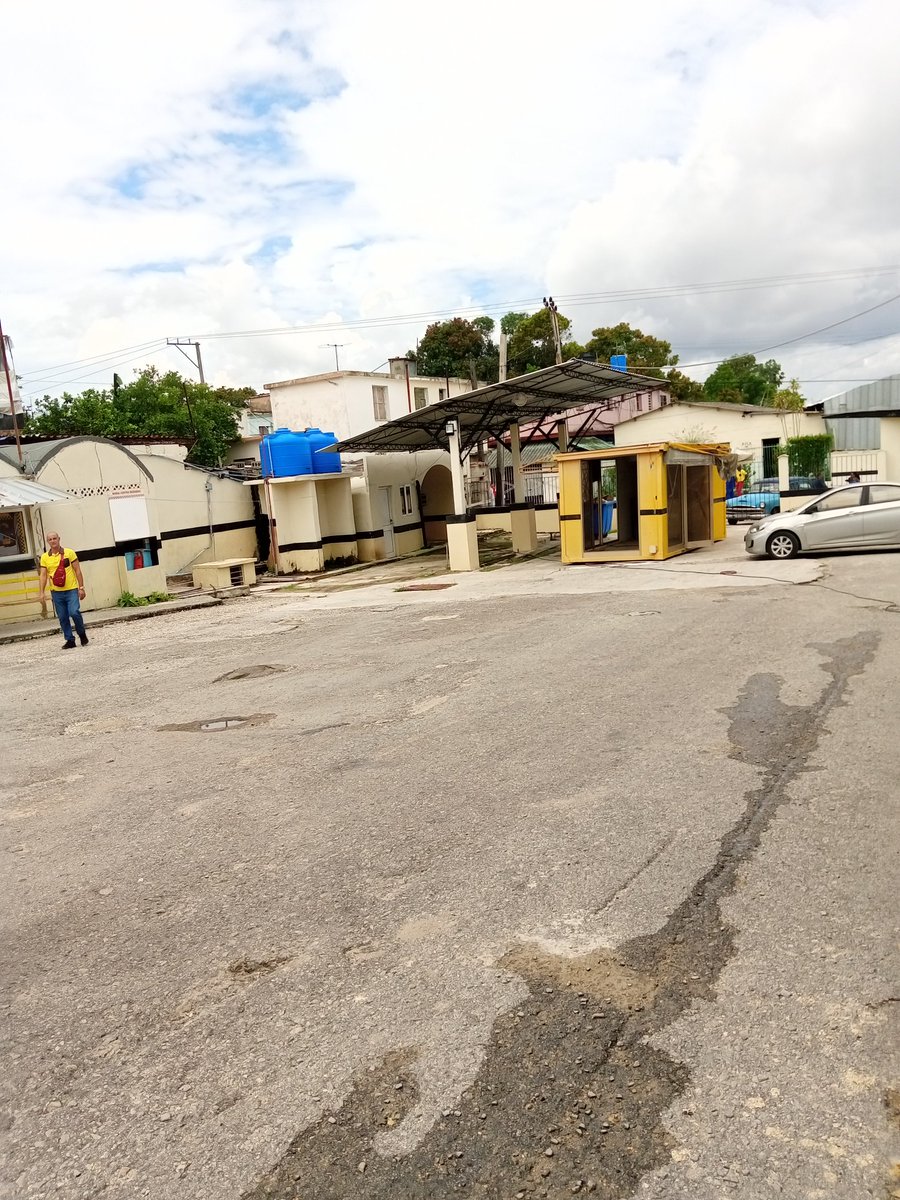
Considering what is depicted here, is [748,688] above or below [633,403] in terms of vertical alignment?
below

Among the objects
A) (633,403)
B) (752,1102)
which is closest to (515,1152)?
(752,1102)

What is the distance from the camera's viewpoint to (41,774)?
7.25 m

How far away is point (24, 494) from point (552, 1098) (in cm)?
1638

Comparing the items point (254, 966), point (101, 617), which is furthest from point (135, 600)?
point (254, 966)

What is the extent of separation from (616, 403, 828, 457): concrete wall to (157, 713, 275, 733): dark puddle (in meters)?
30.9

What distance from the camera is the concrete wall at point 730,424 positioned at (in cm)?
3725

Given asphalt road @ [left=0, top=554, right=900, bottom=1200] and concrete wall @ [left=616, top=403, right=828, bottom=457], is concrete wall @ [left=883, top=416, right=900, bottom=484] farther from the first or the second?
asphalt road @ [left=0, top=554, right=900, bottom=1200]

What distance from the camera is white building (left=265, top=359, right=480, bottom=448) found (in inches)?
1667

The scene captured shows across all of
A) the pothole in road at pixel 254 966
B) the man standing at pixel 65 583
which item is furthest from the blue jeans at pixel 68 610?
the pothole in road at pixel 254 966

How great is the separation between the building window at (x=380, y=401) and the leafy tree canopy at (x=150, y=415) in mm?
8061

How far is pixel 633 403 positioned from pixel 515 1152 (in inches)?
1717

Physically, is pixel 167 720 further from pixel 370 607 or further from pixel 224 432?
pixel 224 432

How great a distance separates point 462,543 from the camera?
2186 centimetres

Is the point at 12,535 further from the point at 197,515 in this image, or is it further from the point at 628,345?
the point at 628,345
